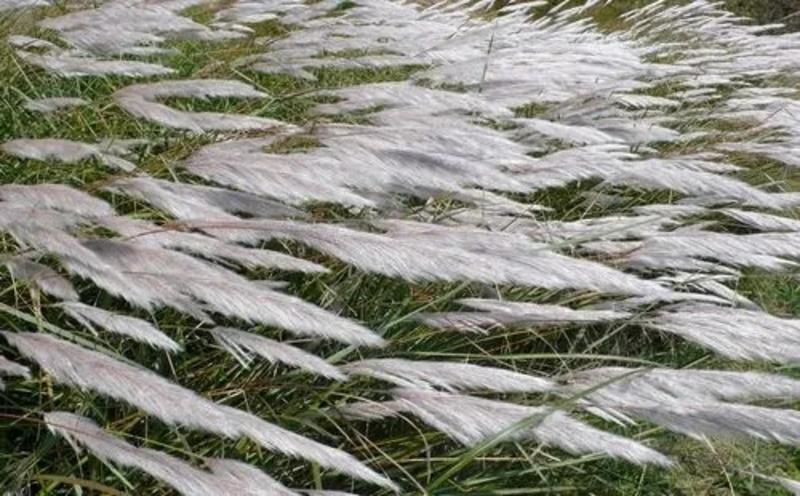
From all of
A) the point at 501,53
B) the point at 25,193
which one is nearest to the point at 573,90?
the point at 501,53

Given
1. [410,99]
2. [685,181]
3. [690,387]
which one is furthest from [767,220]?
[690,387]

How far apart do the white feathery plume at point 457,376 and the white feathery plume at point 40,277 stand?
404 millimetres

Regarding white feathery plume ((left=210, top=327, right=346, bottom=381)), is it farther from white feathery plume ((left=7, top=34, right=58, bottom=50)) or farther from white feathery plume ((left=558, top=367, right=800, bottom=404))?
white feathery plume ((left=7, top=34, right=58, bottom=50))

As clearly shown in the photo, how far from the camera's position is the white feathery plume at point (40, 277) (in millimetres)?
1525

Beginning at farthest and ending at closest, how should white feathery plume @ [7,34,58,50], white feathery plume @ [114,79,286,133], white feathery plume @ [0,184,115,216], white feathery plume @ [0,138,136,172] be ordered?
white feathery plume @ [7,34,58,50], white feathery plume @ [114,79,286,133], white feathery plume @ [0,138,136,172], white feathery plume @ [0,184,115,216]

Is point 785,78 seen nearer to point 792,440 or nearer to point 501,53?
point 501,53

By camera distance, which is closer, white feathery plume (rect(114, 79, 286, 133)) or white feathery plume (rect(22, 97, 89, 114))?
white feathery plume (rect(114, 79, 286, 133))

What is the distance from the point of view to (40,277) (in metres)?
1.54

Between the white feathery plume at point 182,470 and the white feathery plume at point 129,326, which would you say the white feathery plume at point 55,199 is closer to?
the white feathery plume at point 129,326

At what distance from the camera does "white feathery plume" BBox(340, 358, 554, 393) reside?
1396 millimetres

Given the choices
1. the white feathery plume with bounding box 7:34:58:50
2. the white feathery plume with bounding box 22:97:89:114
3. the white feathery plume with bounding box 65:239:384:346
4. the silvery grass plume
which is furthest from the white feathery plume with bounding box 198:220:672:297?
the white feathery plume with bounding box 7:34:58:50

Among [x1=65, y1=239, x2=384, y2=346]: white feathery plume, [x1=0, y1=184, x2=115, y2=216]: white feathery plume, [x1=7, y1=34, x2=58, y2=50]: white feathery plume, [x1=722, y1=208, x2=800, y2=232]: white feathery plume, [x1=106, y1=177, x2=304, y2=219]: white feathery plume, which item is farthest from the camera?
[x1=7, y1=34, x2=58, y2=50]: white feathery plume

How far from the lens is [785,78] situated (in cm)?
414

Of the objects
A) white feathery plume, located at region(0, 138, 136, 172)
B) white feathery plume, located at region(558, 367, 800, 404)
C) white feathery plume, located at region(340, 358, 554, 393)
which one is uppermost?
white feathery plume, located at region(0, 138, 136, 172)
